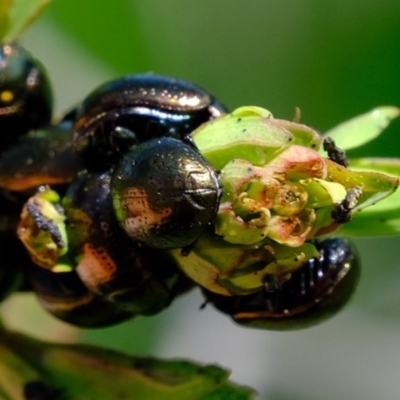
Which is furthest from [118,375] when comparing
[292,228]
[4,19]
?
[4,19]

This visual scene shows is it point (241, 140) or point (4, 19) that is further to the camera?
point (4, 19)

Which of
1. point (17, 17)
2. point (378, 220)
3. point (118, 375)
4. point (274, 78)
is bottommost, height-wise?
point (274, 78)

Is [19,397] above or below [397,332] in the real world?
above

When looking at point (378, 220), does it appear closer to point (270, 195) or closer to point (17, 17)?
point (270, 195)

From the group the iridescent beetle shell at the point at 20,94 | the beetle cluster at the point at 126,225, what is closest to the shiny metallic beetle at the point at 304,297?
the beetle cluster at the point at 126,225

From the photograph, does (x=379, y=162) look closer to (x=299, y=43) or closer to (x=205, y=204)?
(x=205, y=204)

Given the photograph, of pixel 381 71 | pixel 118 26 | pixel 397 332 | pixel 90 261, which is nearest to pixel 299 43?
pixel 381 71
